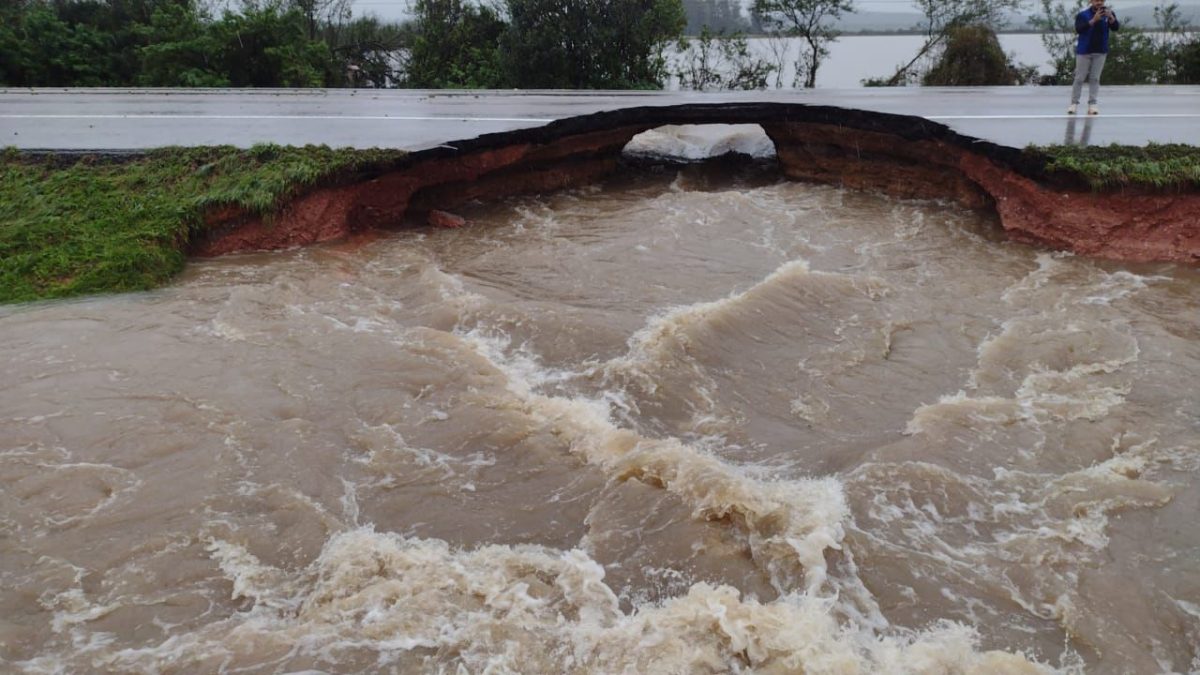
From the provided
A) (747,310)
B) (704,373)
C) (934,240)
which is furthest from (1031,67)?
(704,373)

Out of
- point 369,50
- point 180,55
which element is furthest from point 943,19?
point 180,55

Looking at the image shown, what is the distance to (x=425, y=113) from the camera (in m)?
11.8

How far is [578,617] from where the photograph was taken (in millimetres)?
3756

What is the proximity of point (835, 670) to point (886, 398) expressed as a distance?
8.60 feet

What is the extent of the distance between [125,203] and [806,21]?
14.4 metres

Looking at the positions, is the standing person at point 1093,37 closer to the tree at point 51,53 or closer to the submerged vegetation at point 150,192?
the submerged vegetation at point 150,192

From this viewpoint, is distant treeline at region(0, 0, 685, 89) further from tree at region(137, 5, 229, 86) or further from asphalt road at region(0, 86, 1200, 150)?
asphalt road at region(0, 86, 1200, 150)

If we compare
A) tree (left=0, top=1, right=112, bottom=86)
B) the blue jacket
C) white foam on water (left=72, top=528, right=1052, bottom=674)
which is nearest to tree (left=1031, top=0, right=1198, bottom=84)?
the blue jacket

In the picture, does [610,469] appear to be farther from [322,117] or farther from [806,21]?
[806,21]

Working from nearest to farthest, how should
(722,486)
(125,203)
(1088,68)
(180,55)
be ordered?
(722,486)
(125,203)
(1088,68)
(180,55)

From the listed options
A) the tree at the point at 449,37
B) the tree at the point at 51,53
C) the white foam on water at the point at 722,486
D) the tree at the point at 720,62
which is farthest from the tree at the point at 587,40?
the white foam on water at the point at 722,486

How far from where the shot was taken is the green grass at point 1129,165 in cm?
800

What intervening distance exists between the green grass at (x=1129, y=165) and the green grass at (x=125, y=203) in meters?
6.69

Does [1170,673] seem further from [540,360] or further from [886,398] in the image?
[540,360]
